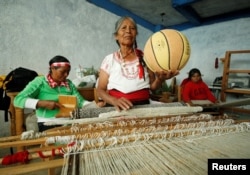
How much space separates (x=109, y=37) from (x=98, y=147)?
15.0 feet

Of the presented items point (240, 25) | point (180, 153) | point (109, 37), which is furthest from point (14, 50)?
point (240, 25)

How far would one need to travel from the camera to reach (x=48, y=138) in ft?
2.12

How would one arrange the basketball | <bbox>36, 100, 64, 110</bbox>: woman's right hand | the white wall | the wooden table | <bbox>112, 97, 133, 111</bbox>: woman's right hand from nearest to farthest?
<bbox>112, 97, 133, 111</bbox>: woman's right hand
the basketball
<bbox>36, 100, 64, 110</bbox>: woman's right hand
the wooden table
the white wall

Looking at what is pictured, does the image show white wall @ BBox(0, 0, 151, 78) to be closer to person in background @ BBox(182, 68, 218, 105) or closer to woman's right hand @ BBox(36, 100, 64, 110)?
person in background @ BBox(182, 68, 218, 105)

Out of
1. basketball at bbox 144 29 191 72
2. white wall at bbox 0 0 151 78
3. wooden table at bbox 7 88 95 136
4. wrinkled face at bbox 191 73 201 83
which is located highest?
white wall at bbox 0 0 151 78

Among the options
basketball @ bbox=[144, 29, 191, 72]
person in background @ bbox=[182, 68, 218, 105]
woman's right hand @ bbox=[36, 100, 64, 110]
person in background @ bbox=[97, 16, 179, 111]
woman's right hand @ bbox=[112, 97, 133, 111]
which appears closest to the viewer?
woman's right hand @ bbox=[112, 97, 133, 111]

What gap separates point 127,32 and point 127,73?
317 millimetres

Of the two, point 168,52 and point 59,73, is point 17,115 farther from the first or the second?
point 168,52

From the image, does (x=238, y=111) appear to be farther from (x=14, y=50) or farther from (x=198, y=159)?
(x=14, y=50)

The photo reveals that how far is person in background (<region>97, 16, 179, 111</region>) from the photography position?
1.48 meters

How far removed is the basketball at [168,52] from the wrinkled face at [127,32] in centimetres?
19

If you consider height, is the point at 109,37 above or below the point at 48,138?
above

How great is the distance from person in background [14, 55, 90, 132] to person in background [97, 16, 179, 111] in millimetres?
582

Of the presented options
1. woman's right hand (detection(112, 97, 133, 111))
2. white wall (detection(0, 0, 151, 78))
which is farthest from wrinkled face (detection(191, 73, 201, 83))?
woman's right hand (detection(112, 97, 133, 111))
